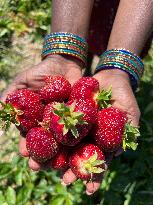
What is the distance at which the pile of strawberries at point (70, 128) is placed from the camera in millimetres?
1545

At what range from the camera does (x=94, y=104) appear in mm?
1650

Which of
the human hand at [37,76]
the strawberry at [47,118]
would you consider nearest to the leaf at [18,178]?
the human hand at [37,76]

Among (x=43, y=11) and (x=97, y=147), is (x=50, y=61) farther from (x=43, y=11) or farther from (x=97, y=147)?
(x=43, y=11)

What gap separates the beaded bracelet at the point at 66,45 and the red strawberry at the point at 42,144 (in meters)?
0.44

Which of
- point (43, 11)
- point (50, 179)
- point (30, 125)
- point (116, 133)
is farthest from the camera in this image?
point (43, 11)

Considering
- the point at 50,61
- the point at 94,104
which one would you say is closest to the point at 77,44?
the point at 50,61

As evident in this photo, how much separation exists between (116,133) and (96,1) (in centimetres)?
97

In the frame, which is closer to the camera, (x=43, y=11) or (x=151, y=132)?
(x=151, y=132)

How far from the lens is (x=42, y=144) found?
1.62 meters

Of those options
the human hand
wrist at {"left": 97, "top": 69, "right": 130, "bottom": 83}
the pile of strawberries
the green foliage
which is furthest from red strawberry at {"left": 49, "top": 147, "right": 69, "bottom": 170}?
the green foliage

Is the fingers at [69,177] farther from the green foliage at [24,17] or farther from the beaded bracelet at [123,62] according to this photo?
the green foliage at [24,17]

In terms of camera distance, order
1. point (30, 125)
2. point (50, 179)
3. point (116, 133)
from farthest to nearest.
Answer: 1. point (50, 179)
2. point (30, 125)
3. point (116, 133)

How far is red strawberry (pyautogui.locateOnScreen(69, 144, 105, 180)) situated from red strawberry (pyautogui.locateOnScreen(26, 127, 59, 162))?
3.3 inches

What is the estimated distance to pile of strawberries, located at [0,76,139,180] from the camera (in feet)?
5.07
